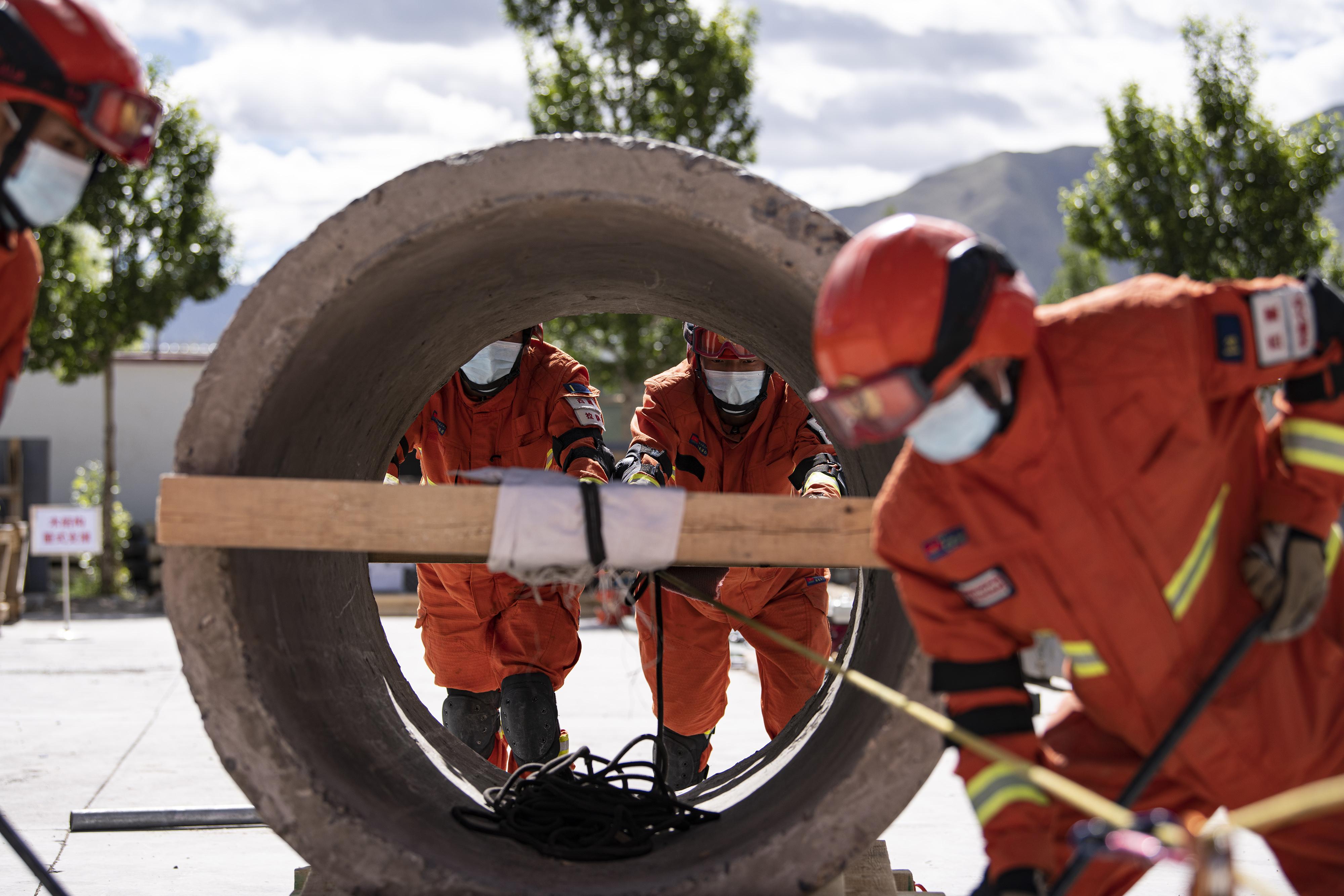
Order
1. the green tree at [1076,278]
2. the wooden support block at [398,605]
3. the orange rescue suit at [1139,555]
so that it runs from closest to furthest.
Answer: the orange rescue suit at [1139,555] < the wooden support block at [398,605] < the green tree at [1076,278]

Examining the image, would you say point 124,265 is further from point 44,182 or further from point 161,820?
Result: point 44,182

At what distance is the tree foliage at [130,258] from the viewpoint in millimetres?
14727

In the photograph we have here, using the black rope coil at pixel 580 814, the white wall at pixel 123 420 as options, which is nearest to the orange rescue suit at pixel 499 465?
the black rope coil at pixel 580 814

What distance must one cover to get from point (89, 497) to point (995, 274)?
55.7 ft

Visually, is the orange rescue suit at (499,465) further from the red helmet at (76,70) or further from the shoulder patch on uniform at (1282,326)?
the shoulder patch on uniform at (1282,326)

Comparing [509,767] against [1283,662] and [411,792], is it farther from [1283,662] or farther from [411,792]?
[1283,662]

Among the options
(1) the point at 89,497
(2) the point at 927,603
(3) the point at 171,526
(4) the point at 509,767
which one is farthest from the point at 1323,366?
(1) the point at 89,497

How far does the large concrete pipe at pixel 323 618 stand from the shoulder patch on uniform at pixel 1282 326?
85cm

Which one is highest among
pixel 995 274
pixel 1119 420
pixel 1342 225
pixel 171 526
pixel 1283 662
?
pixel 1342 225

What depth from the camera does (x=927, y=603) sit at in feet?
7.50

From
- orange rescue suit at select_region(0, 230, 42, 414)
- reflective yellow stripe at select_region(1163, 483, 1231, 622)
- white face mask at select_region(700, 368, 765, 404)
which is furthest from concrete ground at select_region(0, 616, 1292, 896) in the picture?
orange rescue suit at select_region(0, 230, 42, 414)

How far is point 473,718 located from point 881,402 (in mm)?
3195

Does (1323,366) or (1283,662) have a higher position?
(1323,366)

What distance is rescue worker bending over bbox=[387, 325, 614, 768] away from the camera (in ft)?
15.0
